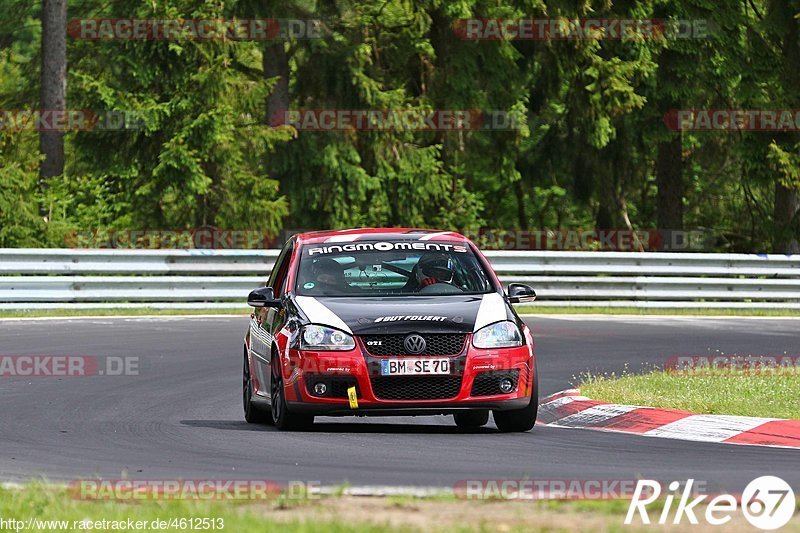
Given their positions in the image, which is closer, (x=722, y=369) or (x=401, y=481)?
(x=401, y=481)

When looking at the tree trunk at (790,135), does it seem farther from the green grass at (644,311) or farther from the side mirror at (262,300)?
the side mirror at (262,300)

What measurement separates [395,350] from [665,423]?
2311mm

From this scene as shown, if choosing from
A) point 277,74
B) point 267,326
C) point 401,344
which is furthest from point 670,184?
point 401,344

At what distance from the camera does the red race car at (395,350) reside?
11.3 metres

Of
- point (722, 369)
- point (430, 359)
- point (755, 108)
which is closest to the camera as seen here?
point (430, 359)

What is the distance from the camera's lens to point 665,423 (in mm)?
12047

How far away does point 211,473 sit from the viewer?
9062mm

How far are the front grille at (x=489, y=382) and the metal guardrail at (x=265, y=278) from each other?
1404cm

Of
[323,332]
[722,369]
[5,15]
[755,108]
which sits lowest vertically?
[722,369]

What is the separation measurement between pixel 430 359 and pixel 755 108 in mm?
24222

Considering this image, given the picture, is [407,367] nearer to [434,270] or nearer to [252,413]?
[434,270]

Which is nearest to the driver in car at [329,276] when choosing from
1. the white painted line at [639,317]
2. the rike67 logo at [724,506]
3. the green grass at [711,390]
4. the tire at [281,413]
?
the tire at [281,413]

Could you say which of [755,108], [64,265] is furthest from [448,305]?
[755,108]

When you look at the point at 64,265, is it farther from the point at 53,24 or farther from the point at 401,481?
the point at 401,481
